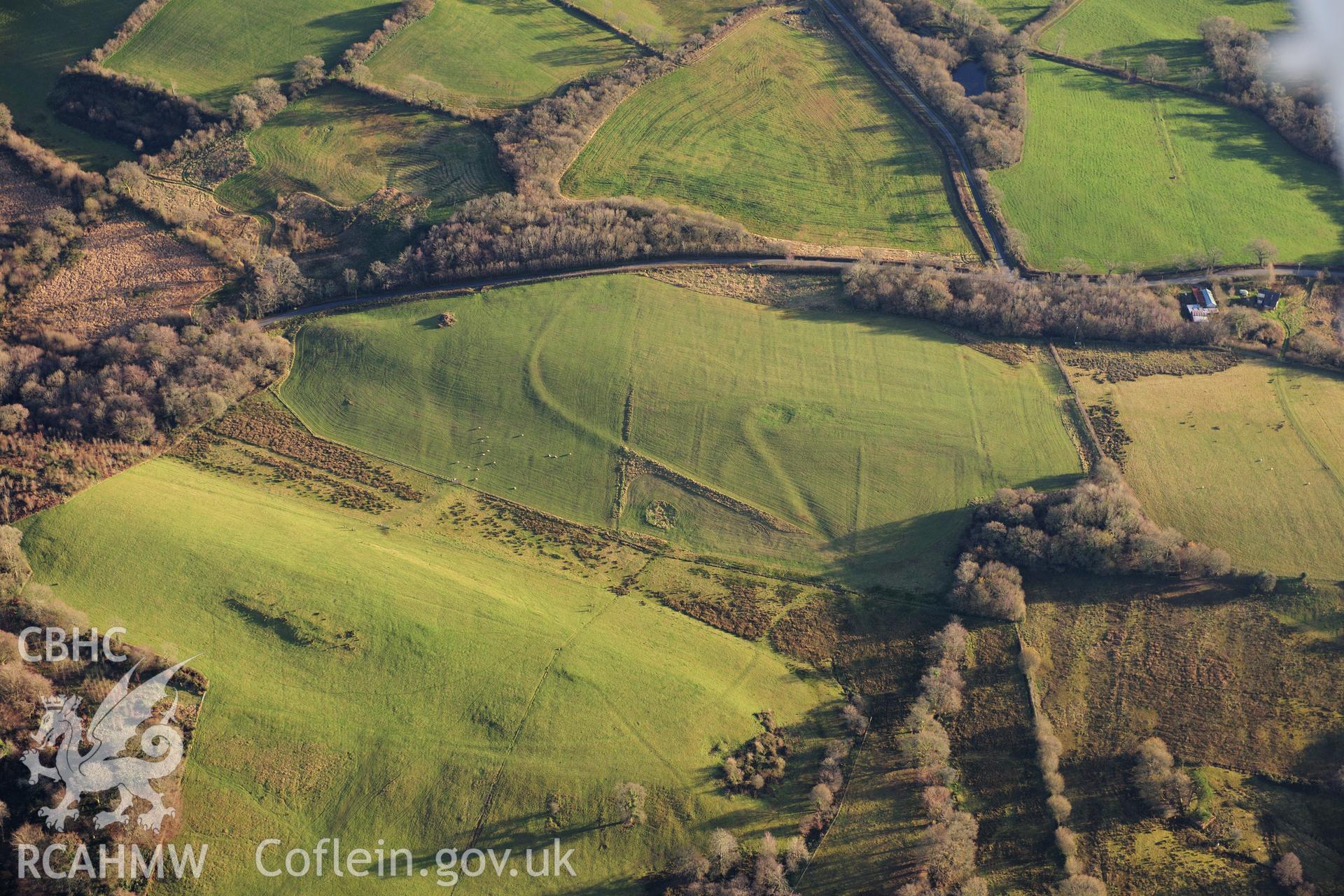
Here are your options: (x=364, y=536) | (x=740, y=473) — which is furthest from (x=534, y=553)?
(x=740, y=473)

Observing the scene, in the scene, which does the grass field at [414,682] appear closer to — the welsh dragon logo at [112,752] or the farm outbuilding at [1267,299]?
the welsh dragon logo at [112,752]

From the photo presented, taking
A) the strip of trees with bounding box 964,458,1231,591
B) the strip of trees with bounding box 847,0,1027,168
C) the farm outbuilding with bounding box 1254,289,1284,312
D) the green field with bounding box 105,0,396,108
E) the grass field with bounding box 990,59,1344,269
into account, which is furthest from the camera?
the strip of trees with bounding box 847,0,1027,168

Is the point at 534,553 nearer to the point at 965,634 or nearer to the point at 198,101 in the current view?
the point at 965,634

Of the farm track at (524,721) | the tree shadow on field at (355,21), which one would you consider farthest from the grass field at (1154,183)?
the tree shadow on field at (355,21)

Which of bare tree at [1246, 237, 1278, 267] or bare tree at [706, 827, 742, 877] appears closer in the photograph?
bare tree at [706, 827, 742, 877]

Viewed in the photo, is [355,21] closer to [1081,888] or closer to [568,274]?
[568,274]

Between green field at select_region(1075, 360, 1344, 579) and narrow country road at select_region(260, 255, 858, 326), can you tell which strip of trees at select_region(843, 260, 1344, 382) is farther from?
narrow country road at select_region(260, 255, 858, 326)

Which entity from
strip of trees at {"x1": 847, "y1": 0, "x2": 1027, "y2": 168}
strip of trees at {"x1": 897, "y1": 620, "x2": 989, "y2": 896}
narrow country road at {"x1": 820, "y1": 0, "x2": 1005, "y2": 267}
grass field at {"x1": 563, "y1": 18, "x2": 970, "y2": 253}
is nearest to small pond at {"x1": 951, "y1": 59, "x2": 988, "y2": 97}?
strip of trees at {"x1": 847, "y1": 0, "x2": 1027, "y2": 168}
